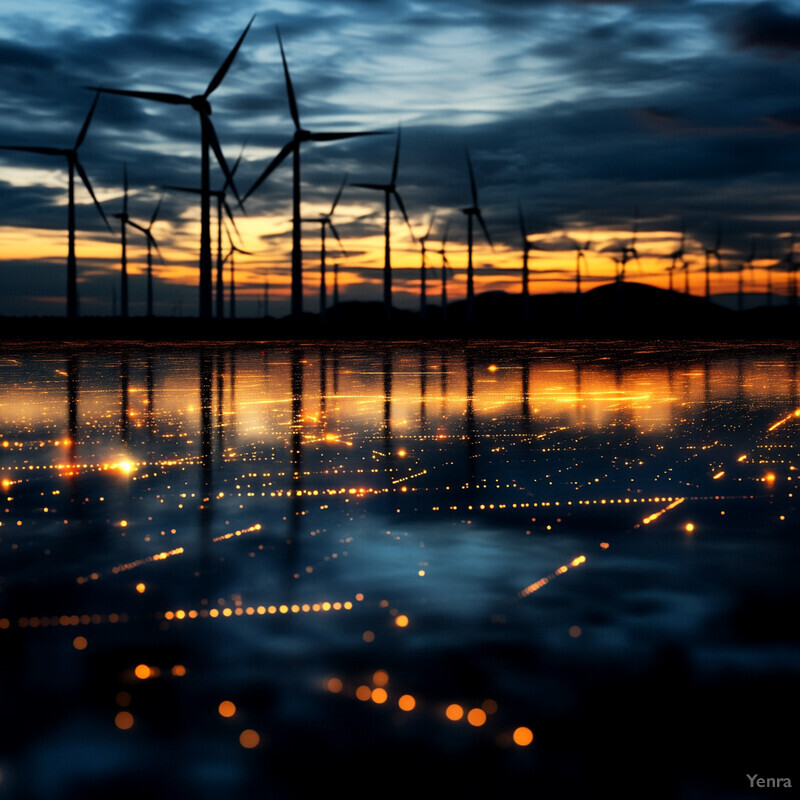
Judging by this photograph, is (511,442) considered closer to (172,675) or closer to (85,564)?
(85,564)

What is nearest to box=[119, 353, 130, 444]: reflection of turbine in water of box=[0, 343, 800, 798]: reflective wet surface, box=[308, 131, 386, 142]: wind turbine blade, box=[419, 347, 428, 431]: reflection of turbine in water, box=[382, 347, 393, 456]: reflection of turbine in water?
box=[0, 343, 800, 798]: reflective wet surface

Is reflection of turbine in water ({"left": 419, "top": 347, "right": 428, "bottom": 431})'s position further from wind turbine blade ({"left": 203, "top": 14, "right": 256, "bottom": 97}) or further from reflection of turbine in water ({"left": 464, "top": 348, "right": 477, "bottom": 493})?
wind turbine blade ({"left": 203, "top": 14, "right": 256, "bottom": 97})

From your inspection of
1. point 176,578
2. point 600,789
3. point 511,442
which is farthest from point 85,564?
point 511,442

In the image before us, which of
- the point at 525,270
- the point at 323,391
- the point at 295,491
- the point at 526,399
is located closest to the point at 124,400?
the point at 323,391

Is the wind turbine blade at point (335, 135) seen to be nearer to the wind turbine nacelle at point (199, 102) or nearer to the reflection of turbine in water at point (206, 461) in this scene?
the wind turbine nacelle at point (199, 102)

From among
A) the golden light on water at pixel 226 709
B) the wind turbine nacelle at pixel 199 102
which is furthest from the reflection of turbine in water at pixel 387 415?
the wind turbine nacelle at pixel 199 102

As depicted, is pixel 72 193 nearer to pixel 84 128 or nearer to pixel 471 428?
pixel 84 128
